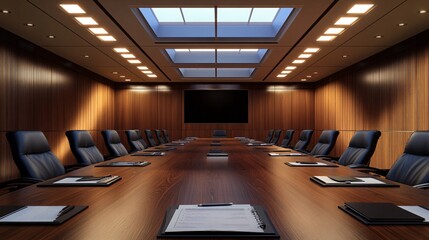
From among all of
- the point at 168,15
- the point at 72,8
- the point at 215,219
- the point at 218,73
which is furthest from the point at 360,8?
the point at 218,73

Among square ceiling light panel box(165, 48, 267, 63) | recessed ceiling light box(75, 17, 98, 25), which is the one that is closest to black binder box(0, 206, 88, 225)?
recessed ceiling light box(75, 17, 98, 25)

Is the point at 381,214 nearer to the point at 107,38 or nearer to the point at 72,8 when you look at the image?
the point at 72,8

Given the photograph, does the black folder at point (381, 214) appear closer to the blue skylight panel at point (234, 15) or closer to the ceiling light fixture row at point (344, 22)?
the ceiling light fixture row at point (344, 22)

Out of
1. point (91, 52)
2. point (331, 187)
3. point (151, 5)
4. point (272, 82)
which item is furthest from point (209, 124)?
point (331, 187)

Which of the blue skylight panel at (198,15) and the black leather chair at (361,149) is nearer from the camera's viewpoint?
the black leather chair at (361,149)

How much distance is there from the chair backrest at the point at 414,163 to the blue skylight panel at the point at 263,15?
454 centimetres

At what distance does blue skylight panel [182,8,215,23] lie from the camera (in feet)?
21.6

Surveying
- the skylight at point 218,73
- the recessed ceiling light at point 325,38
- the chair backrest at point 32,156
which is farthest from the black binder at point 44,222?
the skylight at point 218,73

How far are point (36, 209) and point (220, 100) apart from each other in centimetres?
1231

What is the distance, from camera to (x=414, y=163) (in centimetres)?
269

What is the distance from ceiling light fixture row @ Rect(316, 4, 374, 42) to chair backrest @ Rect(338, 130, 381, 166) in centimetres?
243

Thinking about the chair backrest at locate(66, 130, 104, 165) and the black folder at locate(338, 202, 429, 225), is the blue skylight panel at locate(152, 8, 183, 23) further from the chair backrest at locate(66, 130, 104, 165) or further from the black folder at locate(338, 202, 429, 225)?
the black folder at locate(338, 202, 429, 225)

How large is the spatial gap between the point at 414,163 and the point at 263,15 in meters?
4.98

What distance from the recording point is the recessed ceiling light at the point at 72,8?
5.11m
